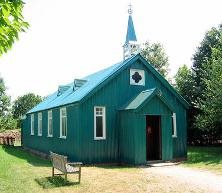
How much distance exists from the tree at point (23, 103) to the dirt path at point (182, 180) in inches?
2991

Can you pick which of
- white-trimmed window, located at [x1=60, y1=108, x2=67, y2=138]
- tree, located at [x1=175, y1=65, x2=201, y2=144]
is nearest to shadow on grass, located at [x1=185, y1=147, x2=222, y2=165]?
white-trimmed window, located at [x1=60, y1=108, x2=67, y2=138]

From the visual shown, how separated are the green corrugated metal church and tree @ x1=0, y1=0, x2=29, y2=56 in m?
13.8

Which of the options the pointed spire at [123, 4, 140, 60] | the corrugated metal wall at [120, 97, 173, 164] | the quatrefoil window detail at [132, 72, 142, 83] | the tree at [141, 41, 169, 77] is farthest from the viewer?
the tree at [141, 41, 169, 77]

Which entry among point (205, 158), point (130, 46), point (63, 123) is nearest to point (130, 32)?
point (130, 46)

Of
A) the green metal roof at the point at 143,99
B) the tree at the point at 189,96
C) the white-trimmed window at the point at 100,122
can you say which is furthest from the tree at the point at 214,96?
the white-trimmed window at the point at 100,122

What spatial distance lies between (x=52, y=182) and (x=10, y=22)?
378 inches

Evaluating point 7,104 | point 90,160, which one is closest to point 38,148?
point 90,160

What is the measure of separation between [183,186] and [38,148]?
786 inches

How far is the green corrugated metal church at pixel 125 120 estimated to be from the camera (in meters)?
19.8

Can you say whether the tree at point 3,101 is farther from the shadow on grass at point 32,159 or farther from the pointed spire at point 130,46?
the pointed spire at point 130,46

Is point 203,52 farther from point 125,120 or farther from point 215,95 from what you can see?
point 125,120

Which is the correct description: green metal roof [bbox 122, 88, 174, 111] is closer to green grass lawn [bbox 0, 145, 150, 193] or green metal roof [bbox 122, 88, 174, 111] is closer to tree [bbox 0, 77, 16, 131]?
green grass lawn [bbox 0, 145, 150, 193]

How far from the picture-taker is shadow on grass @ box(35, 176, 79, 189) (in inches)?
534

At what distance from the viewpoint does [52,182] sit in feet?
46.9
